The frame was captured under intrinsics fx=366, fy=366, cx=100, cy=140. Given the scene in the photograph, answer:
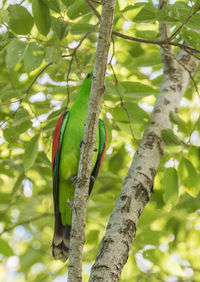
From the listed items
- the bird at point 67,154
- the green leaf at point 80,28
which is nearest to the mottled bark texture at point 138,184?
the bird at point 67,154

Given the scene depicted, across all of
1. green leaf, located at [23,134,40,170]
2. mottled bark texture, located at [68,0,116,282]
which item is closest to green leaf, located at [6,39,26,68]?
green leaf, located at [23,134,40,170]

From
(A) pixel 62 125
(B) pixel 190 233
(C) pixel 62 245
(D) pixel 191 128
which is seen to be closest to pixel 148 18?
(D) pixel 191 128

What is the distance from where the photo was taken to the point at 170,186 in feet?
9.66

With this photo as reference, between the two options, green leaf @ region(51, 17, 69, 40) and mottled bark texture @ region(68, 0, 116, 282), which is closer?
mottled bark texture @ region(68, 0, 116, 282)

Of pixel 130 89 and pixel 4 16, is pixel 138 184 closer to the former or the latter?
pixel 130 89

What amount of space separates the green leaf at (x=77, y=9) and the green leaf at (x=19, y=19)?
0.30 m

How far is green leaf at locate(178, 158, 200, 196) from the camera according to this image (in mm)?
3029

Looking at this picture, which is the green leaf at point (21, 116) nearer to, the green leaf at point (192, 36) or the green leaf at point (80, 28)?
the green leaf at point (80, 28)

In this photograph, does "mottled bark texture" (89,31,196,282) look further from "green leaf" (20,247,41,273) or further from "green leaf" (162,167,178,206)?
"green leaf" (20,247,41,273)

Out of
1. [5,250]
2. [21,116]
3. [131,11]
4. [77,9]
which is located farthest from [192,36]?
[5,250]

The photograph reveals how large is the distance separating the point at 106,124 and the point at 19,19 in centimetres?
114

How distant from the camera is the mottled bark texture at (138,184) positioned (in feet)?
7.38

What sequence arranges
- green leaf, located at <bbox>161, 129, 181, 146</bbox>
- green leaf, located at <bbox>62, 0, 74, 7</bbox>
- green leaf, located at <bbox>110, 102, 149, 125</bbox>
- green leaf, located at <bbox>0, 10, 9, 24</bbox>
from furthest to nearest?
green leaf, located at <bbox>110, 102, 149, 125</bbox>
green leaf, located at <bbox>161, 129, 181, 146</bbox>
green leaf, located at <bbox>62, 0, 74, 7</bbox>
green leaf, located at <bbox>0, 10, 9, 24</bbox>

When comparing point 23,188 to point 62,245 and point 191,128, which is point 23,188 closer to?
point 62,245
